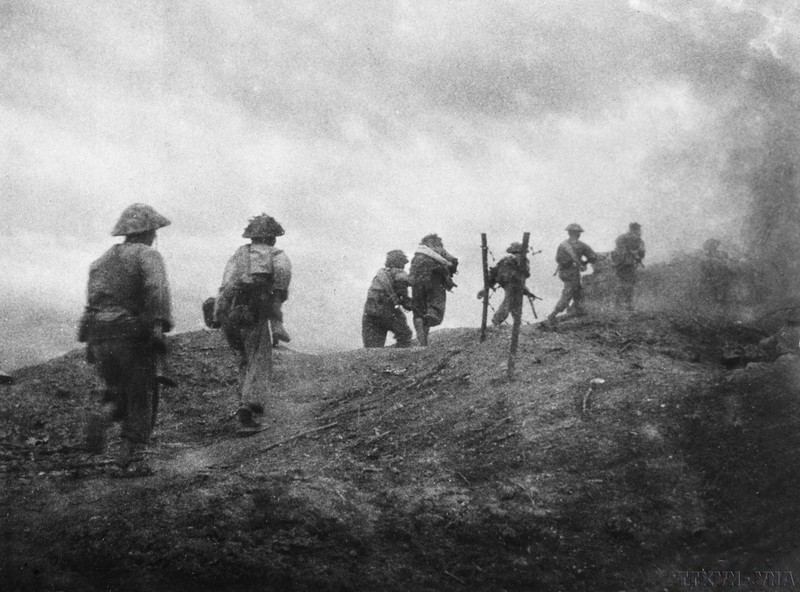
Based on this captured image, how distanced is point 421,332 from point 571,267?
3.91 metres

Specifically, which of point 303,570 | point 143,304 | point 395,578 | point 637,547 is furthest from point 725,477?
point 143,304

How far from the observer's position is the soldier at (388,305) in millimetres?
11938

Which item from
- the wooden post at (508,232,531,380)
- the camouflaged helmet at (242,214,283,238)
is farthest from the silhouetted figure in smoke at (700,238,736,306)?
the camouflaged helmet at (242,214,283,238)

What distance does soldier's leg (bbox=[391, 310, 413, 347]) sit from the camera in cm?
1209

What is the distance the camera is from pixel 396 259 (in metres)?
12.3

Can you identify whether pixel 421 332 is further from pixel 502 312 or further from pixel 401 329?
pixel 502 312

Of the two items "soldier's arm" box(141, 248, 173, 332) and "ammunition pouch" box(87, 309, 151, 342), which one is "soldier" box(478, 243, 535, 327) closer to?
"soldier's arm" box(141, 248, 173, 332)

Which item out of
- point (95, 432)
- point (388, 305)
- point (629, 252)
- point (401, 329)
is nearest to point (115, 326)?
point (95, 432)

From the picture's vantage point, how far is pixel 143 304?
5.73 m

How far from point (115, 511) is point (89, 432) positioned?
1.03 meters

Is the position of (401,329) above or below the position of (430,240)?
below

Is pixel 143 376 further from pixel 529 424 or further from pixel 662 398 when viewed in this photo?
pixel 662 398

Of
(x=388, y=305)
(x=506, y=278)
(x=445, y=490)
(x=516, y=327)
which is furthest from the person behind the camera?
(x=388, y=305)

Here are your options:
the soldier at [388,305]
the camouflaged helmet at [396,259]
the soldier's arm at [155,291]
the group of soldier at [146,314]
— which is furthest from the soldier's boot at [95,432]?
the camouflaged helmet at [396,259]
